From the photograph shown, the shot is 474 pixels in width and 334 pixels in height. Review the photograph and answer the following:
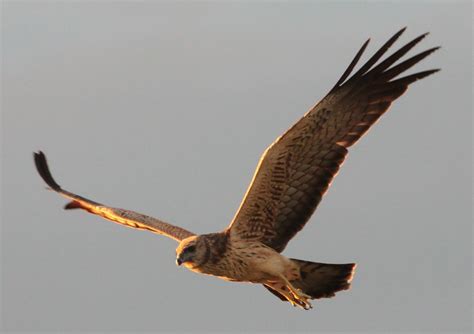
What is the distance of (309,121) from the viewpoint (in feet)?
50.5

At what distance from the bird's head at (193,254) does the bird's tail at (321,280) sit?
4.88 ft

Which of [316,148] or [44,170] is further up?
[44,170]

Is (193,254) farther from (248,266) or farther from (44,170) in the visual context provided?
(44,170)

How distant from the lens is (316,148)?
15594 mm

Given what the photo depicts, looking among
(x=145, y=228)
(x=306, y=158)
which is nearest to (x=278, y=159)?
(x=306, y=158)

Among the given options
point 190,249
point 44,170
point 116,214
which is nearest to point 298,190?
point 190,249

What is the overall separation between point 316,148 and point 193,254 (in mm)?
2151

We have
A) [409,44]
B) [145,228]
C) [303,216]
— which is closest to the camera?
[409,44]

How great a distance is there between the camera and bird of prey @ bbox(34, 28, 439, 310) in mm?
15352

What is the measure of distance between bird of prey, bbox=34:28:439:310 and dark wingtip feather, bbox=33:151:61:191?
4089 millimetres

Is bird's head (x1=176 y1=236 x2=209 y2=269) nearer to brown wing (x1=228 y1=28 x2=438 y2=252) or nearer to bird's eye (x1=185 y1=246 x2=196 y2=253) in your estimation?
bird's eye (x1=185 y1=246 x2=196 y2=253)

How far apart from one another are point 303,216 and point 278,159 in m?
1.08

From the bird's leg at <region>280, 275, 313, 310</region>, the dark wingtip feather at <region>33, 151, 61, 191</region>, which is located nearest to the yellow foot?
the bird's leg at <region>280, 275, 313, 310</region>

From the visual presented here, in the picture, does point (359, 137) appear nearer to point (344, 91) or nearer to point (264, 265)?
point (344, 91)
